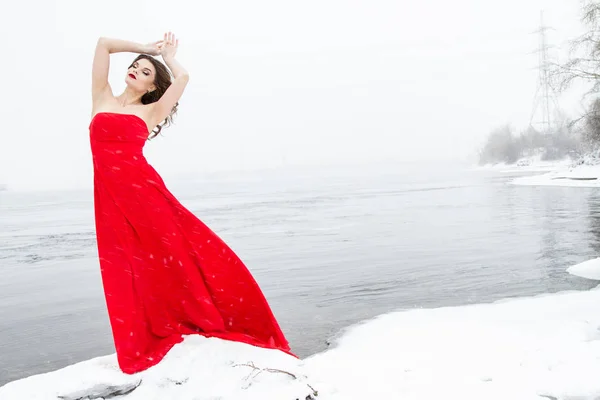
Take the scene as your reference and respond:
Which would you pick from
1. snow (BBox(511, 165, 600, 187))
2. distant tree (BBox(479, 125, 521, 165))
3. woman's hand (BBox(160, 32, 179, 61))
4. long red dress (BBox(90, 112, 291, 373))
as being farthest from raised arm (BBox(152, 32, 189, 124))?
distant tree (BBox(479, 125, 521, 165))

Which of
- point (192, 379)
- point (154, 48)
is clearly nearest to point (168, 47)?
point (154, 48)

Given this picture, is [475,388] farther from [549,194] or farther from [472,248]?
[549,194]

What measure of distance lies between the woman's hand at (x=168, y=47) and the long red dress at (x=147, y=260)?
0.39m

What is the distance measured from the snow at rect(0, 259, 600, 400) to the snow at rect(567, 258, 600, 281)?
248cm

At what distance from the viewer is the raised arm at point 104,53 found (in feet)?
10.1

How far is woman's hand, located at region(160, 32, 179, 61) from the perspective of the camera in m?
3.14

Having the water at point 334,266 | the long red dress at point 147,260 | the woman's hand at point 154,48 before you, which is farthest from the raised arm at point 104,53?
the water at point 334,266

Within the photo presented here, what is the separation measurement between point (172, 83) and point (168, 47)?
23 cm

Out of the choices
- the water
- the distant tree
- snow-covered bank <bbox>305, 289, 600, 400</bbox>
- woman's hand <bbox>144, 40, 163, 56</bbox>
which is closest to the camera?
woman's hand <bbox>144, 40, 163, 56</bbox>

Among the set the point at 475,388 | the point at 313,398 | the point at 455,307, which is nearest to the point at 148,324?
the point at 313,398

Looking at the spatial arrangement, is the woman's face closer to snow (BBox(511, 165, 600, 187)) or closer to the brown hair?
the brown hair

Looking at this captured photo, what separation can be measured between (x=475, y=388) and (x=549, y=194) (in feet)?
75.0

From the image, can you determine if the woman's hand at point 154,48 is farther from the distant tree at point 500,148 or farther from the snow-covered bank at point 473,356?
the distant tree at point 500,148

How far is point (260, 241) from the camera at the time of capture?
45.5 feet
